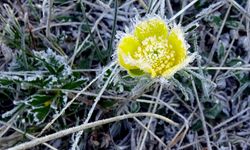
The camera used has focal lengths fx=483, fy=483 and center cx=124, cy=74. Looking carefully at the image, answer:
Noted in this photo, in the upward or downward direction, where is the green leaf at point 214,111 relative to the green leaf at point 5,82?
downward

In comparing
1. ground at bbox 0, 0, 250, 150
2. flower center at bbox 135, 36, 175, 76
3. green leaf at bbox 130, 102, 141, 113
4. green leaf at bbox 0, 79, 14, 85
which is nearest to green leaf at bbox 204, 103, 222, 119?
ground at bbox 0, 0, 250, 150

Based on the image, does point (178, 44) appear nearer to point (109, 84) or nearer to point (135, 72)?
point (135, 72)

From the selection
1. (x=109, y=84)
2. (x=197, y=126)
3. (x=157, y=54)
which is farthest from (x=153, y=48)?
(x=197, y=126)

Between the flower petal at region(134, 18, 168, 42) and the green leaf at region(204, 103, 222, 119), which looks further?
the green leaf at region(204, 103, 222, 119)

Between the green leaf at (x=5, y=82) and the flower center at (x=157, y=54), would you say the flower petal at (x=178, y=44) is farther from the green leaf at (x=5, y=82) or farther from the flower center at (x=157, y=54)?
the green leaf at (x=5, y=82)

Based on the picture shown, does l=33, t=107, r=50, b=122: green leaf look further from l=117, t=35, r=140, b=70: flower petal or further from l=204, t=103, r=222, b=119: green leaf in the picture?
l=204, t=103, r=222, b=119: green leaf

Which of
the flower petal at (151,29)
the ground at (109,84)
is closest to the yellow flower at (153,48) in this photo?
the flower petal at (151,29)

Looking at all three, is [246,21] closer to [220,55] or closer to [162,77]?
[220,55]

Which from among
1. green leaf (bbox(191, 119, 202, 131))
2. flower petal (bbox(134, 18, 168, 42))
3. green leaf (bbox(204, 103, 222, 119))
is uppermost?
flower petal (bbox(134, 18, 168, 42))
